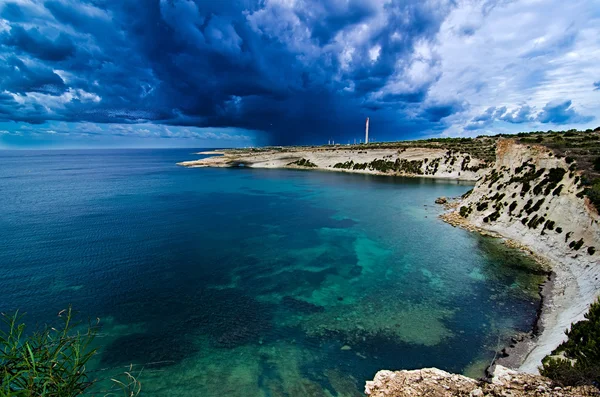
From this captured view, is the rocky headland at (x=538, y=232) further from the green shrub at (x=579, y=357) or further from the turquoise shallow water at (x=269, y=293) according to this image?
the turquoise shallow water at (x=269, y=293)

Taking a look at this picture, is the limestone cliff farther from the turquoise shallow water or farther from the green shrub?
the green shrub

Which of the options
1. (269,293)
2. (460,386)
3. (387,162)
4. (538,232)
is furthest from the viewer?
(387,162)

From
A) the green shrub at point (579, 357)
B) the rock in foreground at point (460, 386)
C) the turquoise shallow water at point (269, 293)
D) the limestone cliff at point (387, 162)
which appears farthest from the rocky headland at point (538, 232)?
the limestone cliff at point (387, 162)

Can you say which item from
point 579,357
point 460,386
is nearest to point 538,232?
point 579,357

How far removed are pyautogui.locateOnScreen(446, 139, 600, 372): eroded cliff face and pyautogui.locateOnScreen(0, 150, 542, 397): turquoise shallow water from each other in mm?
1893

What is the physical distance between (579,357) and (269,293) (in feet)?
52.9

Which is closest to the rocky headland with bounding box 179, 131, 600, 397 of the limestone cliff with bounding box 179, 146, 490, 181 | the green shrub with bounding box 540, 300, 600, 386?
the green shrub with bounding box 540, 300, 600, 386

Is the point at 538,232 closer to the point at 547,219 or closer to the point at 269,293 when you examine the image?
the point at 547,219

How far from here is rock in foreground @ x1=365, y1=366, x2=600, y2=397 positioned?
10.2m

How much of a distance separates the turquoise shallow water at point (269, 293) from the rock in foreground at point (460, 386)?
1376 mm

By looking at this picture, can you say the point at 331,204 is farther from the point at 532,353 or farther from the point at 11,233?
the point at 11,233

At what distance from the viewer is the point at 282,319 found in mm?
17797

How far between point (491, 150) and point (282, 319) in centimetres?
9564

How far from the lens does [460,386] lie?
37.0 ft
